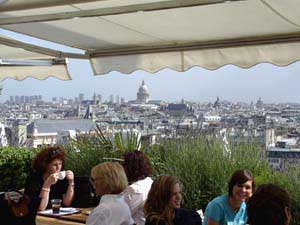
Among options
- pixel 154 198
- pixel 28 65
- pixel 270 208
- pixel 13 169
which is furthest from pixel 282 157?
pixel 13 169

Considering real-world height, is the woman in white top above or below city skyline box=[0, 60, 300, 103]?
below

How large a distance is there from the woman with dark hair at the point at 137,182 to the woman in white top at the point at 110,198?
0.51m

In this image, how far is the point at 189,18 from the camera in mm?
4023

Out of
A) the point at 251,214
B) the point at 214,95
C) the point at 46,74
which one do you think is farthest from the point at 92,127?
the point at 251,214

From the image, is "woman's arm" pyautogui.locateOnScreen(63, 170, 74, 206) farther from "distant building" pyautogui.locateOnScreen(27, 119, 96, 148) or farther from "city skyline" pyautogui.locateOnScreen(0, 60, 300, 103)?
"distant building" pyautogui.locateOnScreen(27, 119, 96, 148)

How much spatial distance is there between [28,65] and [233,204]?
3.38m

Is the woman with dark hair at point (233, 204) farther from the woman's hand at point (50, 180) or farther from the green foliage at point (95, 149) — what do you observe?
the green foliage at point (95, 149)

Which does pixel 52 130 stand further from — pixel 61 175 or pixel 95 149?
pixel 61 175

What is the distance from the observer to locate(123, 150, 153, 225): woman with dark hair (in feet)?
13.1

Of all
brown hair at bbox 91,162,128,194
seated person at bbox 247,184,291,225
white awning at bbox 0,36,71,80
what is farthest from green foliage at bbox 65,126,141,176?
seated person at bbox 247,184,291,225

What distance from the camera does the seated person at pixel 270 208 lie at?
2207mm

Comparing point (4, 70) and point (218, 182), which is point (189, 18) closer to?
point (218, 182)

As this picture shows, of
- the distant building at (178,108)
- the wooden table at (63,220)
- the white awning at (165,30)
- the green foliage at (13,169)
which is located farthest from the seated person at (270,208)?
the green foliage at (13,169)

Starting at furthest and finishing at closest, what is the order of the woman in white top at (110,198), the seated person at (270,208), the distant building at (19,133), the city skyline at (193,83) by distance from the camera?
the distant building at (19,133), the city skyline at (193,83), the woman in white top at (110,198), the seated person at (270,208)
